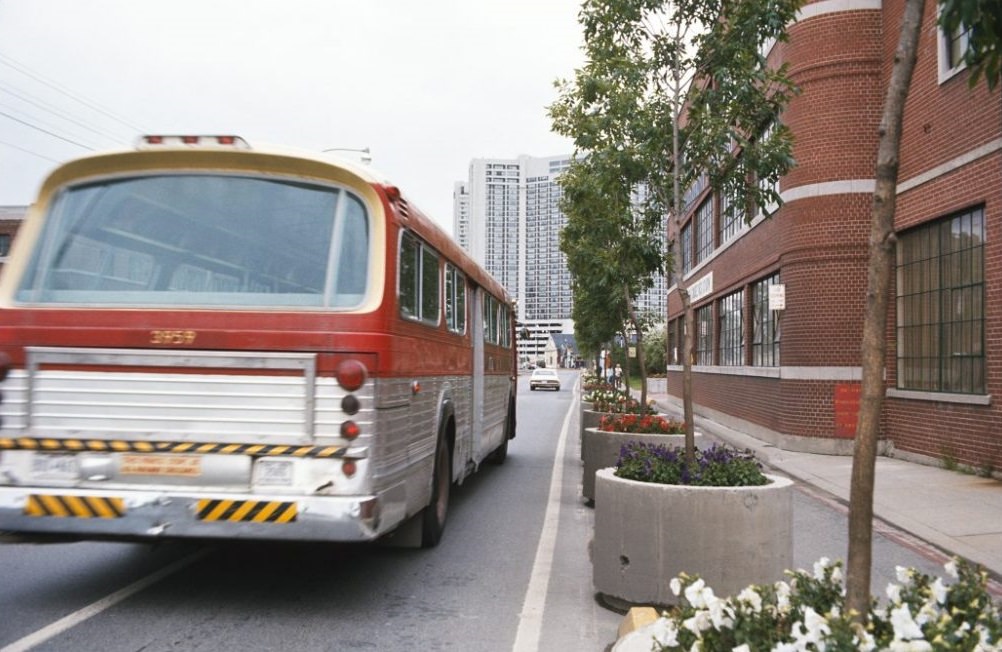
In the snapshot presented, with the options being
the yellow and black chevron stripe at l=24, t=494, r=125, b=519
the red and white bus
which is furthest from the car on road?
the yellow and black chevron stripe at l=24, t=494, r=125, b=519

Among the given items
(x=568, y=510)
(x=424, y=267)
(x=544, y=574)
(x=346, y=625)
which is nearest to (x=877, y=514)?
(x=568, y=510)

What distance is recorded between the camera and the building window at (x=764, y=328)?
699 inches

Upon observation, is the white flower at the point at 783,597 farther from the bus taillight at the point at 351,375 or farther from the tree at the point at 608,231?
the tree at the point at 608,231

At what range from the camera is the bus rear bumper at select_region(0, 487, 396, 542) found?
490cm

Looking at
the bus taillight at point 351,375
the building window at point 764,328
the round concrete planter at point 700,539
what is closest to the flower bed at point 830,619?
the round concrete planter at point 700,539

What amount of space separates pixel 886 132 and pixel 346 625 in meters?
3.98

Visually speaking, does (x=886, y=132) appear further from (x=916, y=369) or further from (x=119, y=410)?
(x=916, y=369)

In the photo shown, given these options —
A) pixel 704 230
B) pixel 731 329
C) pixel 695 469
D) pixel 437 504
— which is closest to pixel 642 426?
pixel 437 504

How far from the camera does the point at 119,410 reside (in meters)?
5.10

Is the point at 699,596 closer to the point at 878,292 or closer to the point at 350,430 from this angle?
the point at 878,292

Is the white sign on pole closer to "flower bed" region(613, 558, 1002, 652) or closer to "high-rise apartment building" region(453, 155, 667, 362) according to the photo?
"flower bed" region(613, 558, 1002, 652)

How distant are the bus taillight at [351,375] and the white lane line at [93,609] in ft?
6.84

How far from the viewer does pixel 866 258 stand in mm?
15109

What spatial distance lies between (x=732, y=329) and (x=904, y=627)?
20.4m
